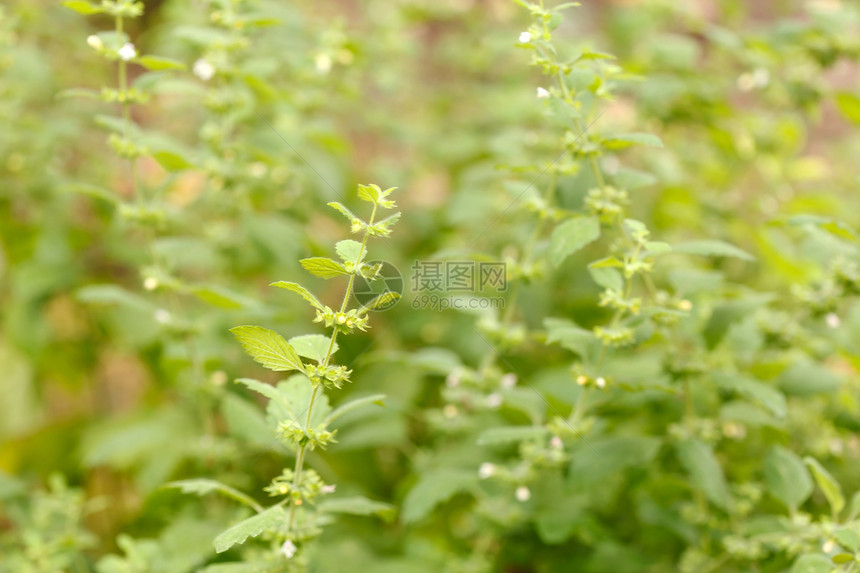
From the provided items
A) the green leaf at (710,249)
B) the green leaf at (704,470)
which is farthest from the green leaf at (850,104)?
the green leaf at (704,470)

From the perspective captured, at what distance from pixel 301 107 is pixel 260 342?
1.18 meters

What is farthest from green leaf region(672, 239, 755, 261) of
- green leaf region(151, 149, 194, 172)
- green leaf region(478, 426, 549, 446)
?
green leaf region(151, 149, 194, 172)

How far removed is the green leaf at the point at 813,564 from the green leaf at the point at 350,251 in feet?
2.73

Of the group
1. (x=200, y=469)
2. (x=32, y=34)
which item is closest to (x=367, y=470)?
(x=200, y=469)

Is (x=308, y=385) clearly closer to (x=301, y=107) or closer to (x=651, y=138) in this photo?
(x=651, y=138)

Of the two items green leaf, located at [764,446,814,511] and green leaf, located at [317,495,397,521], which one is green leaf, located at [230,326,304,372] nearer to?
green leaf, located at [317,495,397,521]

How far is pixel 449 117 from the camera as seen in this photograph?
9.52 feet

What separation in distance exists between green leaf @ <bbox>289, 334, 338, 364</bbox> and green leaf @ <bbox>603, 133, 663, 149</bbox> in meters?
0.57

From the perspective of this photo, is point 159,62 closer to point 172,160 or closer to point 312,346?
point 172,160

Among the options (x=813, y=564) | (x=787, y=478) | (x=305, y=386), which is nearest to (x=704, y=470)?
(x=787, y=478)

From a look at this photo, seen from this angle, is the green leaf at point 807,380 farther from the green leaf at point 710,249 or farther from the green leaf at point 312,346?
the green leaf at point 312,346

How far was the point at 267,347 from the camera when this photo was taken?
96cm

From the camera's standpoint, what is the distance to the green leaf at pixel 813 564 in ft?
3.58

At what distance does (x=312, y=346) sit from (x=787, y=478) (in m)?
0.94
